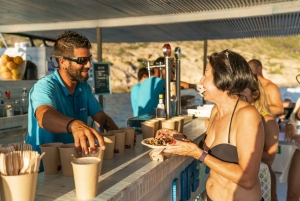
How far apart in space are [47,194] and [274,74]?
196 feet

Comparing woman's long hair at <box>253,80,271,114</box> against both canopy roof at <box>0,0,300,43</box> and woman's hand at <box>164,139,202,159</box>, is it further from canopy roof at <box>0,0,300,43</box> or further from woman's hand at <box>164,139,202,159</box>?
canopy roof at <box>0,0,300,43</box>

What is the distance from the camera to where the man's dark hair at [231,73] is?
1682 millimetres

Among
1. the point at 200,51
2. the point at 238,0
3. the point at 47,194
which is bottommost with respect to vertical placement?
the point at 47,194

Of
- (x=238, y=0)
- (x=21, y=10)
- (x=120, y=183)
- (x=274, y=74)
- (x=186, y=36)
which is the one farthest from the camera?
(x=274, y=74)

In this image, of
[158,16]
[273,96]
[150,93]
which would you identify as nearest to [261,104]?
[273,96]

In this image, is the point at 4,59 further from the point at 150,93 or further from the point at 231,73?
the point at 231,73

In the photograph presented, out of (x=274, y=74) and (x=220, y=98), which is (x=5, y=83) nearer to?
(x=220, y=98)

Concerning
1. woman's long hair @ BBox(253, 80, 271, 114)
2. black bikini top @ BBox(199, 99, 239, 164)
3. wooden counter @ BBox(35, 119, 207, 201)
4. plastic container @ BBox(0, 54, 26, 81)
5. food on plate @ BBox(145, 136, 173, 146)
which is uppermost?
plastic container @ BBox(0, 54, 26, 81)

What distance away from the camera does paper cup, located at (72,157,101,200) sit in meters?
1.18

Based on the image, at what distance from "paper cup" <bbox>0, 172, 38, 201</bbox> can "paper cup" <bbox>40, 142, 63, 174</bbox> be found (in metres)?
0.35

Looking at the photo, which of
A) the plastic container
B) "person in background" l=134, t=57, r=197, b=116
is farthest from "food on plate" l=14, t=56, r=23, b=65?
"person in background" l=134, t=57, r=197, b=116

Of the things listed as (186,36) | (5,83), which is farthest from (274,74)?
(5,83)

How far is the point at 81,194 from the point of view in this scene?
1219mm

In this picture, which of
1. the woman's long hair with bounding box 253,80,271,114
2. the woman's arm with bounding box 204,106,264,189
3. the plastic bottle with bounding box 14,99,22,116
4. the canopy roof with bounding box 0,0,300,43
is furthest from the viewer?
the plastic bottle with bounding box 14,99,22,116
